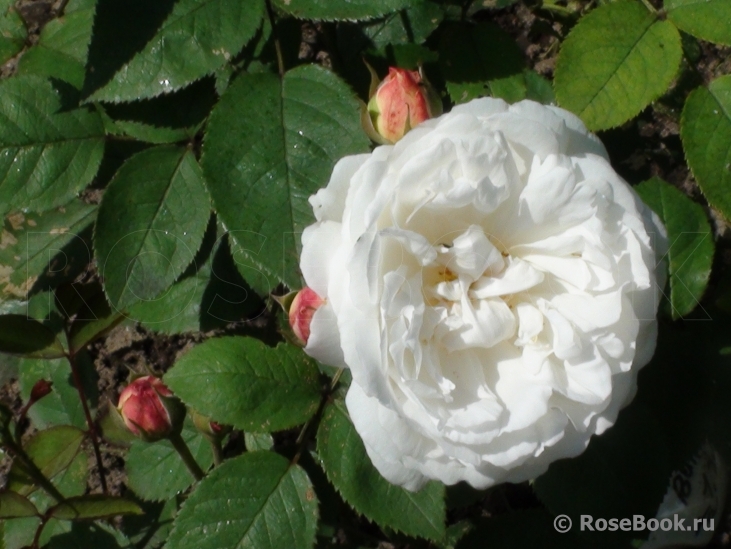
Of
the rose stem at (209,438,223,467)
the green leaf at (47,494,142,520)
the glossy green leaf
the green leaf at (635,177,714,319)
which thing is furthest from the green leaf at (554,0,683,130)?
the glossy green leaf

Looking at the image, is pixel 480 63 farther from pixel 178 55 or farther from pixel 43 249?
pixel 43 249

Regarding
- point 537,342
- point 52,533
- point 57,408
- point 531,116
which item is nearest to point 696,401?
point 537,342

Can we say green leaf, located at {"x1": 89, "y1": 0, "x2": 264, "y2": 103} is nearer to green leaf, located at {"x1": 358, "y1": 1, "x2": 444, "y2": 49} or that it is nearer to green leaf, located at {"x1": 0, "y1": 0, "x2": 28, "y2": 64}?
green leaf, located at {"x1": 358, "y1": 1, "x2": 444, "y2": 49}

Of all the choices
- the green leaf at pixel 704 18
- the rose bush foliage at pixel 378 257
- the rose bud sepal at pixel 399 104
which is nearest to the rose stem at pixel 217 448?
the rose bush foliage at pixel 378 257

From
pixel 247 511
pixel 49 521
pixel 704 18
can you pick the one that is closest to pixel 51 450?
pixel 49 521

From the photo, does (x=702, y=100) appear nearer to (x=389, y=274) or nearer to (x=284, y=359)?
(x=389, y=274)
